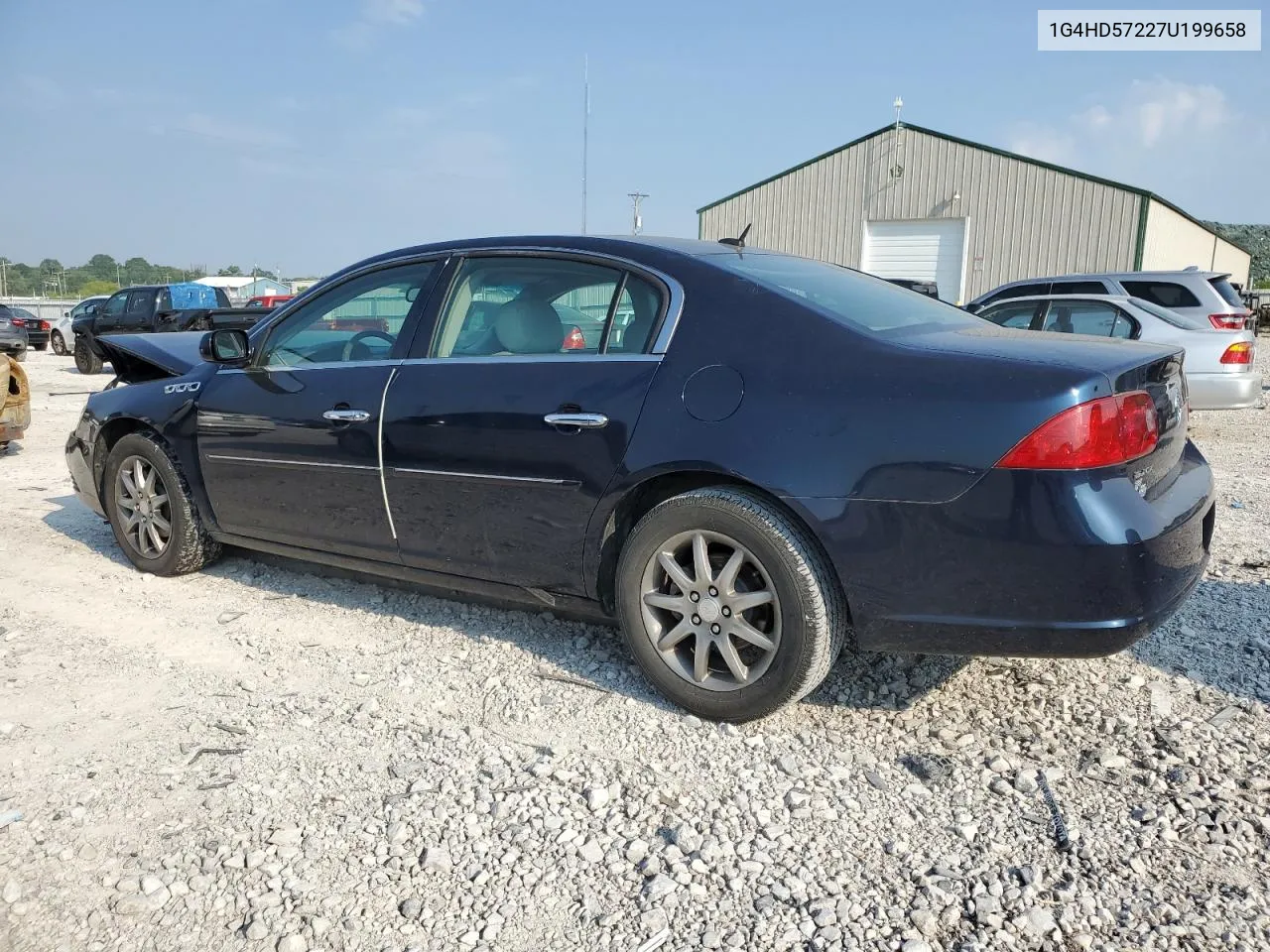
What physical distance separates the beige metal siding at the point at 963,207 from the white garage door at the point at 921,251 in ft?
0.75

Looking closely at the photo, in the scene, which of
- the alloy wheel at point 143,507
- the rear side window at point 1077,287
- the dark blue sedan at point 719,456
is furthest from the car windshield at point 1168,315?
the alloy wheel at point 143,507

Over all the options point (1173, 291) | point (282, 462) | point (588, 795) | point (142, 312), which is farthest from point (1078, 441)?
point (142, 312)

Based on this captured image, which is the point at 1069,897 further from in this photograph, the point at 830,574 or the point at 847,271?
the point at 847,271

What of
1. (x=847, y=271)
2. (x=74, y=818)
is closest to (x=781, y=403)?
(x=847, y=271)

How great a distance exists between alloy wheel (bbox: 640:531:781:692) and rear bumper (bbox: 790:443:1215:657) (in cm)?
28

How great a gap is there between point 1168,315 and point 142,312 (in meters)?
18.2

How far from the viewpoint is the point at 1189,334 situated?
847 cm

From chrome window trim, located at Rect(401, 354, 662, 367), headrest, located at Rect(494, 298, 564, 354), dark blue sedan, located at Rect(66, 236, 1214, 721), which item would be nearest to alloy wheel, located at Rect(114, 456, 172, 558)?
dark blue sedan, located at Rect(66, 236, 1214, 721)

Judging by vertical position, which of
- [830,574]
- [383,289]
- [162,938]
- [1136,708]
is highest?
[383,289]

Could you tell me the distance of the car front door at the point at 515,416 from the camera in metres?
3.09

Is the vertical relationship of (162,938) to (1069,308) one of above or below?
below

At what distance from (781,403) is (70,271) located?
2419 inches

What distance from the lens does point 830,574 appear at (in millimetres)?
2766

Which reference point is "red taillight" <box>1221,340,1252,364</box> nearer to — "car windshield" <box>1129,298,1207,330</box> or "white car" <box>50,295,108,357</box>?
"car windshield" <box>1129,298,1207,330</box>
